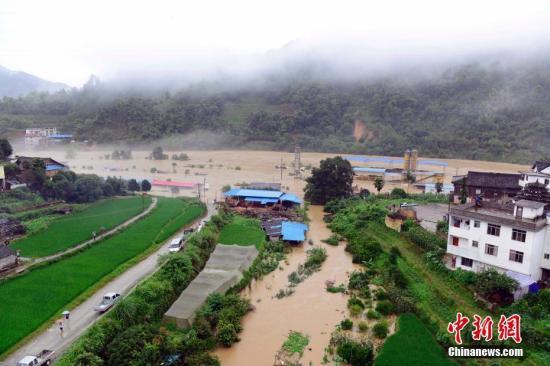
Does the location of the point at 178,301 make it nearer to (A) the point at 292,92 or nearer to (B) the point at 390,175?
(B) the point at 390,175

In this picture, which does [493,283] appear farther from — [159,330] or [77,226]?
[77,226]

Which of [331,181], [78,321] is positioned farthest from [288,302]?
[331,181]

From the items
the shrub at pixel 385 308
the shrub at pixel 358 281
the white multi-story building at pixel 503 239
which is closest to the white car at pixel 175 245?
the shrub at pixel 358 281

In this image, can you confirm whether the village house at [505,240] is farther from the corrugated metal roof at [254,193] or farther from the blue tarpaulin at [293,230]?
the corrugated metal roof at [254,193]

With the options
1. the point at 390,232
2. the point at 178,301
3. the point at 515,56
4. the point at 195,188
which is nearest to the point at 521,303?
the point at 390,232

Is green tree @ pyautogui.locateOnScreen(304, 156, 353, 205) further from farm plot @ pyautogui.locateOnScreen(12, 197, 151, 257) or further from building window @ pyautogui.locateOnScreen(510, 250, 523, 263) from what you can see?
building window @ pyautogui.locateOnScreen(510, 250, 523, 263)

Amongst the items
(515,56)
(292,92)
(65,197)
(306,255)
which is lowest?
(306,255)
